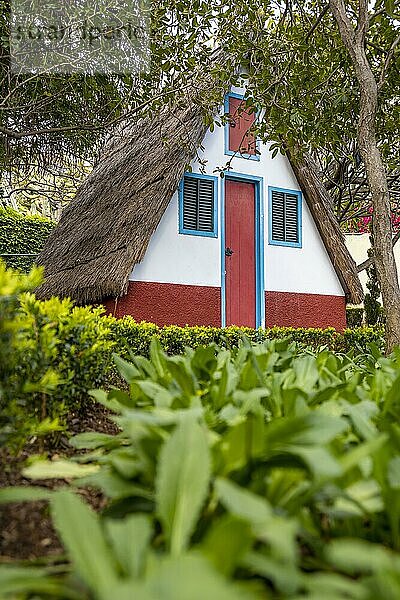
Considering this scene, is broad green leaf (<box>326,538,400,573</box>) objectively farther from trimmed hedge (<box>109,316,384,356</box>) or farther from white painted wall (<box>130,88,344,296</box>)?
white painted wall (<box>130,88,344,296</box>)

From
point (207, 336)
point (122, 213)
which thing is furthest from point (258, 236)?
point (207, 336)

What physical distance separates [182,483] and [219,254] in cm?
914

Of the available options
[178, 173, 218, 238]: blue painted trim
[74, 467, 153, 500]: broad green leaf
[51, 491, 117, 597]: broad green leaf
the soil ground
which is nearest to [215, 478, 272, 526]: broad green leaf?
[51, 491, 117, 597]: broad green leaf

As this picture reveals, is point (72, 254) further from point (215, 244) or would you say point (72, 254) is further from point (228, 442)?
point (228, 442)

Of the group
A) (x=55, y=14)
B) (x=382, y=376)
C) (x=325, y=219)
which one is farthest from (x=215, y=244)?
(x=382, y=376)

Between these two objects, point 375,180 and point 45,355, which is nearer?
point 45,355

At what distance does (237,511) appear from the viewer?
3.17 feet

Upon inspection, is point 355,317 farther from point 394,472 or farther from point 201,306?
point 394,472

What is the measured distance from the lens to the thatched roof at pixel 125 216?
8820 mm

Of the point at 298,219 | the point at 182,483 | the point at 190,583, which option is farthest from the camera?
the point at 298,219

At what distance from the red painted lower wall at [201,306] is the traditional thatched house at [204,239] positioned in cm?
2

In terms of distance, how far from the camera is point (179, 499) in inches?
44.3

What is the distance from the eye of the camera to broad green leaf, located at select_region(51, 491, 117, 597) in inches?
36.4

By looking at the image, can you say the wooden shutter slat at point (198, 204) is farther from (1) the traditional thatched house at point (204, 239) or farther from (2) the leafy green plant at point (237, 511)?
(2) the leafy green plant at point (237, 511)
